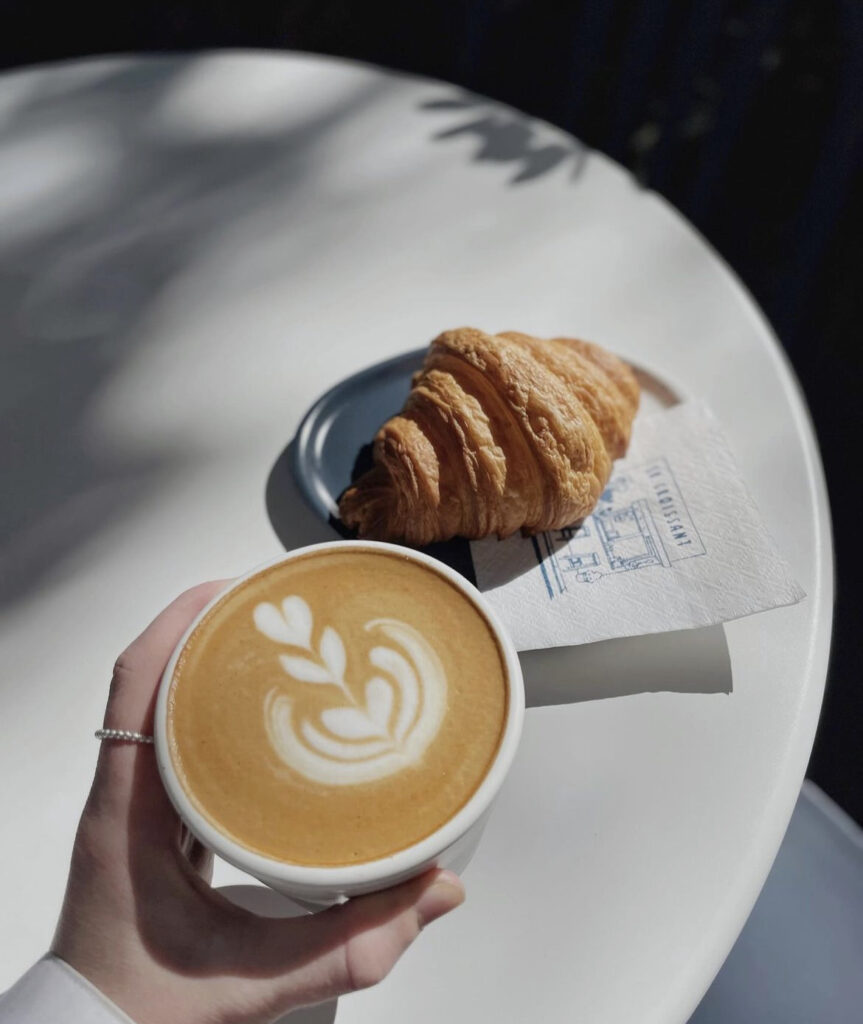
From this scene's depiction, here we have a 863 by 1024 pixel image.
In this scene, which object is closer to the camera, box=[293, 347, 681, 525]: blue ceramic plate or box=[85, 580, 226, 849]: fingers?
box=[85, 580, 226, 849]: fingers

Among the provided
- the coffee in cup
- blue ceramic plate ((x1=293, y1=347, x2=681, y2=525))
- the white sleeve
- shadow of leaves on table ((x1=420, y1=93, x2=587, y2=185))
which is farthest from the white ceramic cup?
shadow of leaves on table ((x1=420, y1=93, x2=587, y2=185))

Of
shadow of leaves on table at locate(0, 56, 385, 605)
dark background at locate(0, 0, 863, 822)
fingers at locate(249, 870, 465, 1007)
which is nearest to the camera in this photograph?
fingers at locate(249, 870, 465, 1007)

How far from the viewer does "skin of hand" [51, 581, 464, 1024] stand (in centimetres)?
54

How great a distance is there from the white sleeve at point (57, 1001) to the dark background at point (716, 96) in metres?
1.10

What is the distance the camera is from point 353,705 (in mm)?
616

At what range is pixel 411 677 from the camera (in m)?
0.63

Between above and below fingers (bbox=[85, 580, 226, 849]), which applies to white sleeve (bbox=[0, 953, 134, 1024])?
below

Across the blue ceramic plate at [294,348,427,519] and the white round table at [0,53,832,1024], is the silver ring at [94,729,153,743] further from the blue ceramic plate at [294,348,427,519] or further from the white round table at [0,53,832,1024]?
the blue ceramic plate at [294,348,427,519]

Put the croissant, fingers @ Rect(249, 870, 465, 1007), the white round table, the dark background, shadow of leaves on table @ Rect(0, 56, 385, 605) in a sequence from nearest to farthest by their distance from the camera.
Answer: fingers @ Rect(249, 870, 465, 1007)
the white round table
the croissant
shadow of leaves on table @ Rect(0, 56, 385, 605)
the dark background

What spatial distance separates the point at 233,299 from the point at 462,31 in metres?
1.18

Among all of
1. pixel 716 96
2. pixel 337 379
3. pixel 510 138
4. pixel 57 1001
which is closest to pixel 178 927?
pixel 57 1001

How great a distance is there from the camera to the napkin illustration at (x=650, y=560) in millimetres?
734

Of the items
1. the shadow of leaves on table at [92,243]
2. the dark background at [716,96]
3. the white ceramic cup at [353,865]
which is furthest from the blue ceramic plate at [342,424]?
the dark background at [716,96]

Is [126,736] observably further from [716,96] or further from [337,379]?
[716,96]
